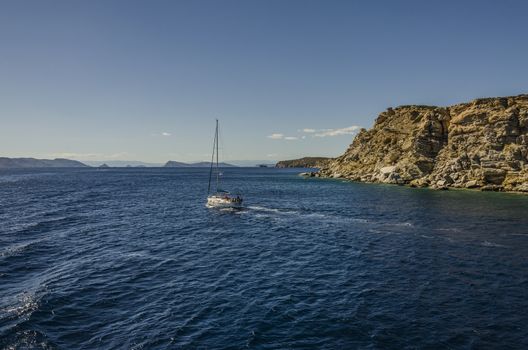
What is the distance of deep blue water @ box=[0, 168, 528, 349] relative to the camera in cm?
2025

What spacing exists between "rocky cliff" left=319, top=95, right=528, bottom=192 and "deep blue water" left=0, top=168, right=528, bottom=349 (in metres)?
34.5

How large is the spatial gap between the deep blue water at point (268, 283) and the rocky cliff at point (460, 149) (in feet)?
113

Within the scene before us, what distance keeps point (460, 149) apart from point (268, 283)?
90.7m

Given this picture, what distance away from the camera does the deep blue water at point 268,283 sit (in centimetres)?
2025

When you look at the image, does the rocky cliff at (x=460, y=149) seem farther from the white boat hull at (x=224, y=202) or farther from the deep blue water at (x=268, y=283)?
the white boat hull at (x=224, y=202)

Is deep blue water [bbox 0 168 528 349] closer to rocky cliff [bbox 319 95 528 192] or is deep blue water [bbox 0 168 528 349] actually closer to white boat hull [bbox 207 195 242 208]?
white boat hull [bbox 207 195 242 208]

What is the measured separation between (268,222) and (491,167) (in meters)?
65.4

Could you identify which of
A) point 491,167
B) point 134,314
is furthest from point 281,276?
point 491,167

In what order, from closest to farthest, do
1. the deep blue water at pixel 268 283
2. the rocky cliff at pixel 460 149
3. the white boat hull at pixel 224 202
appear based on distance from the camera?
the deep blue water at pixel 268 283, the white boat hull at pixel 224 202, the rocky cliff at pixel 460 149

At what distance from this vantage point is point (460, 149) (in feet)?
326

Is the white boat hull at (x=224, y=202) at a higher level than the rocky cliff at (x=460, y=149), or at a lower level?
lower

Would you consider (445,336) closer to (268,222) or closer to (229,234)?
(229,234)

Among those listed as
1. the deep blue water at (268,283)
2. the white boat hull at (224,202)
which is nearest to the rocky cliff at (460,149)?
the deep blue water at (268,283)

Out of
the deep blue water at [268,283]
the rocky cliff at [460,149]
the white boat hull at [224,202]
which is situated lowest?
the deep blue water at [268,283]
